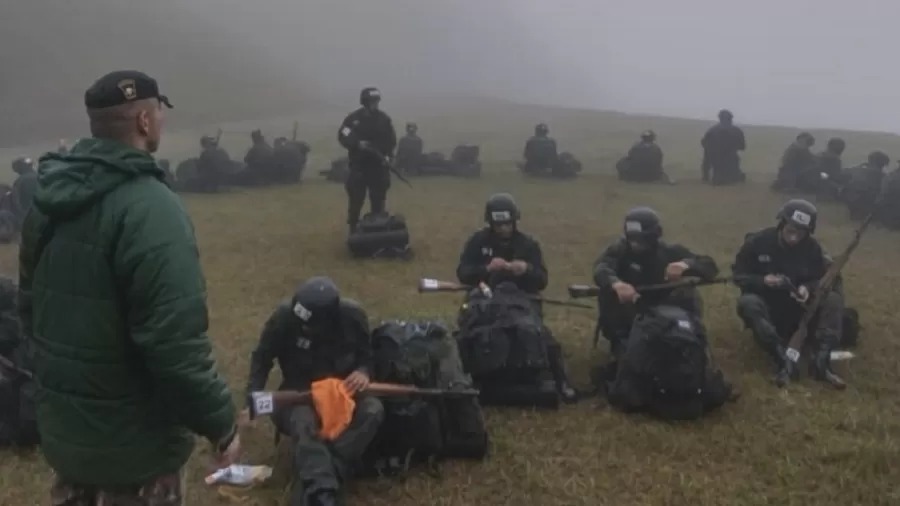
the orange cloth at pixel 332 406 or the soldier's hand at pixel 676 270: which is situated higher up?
the soldier's hand at pixel 676 270

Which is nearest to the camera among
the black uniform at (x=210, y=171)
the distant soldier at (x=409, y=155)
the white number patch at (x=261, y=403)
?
the white number patch at (x=261, y=403)

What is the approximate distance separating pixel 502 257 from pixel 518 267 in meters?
0.44

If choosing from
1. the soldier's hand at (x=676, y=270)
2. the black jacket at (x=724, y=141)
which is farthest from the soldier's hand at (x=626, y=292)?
the black jacket at (x=724, y=141)

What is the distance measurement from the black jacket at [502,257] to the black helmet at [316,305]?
2810mm

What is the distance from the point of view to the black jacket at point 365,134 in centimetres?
1502

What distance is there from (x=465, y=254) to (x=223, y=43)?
6040cm

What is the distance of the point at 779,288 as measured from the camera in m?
9.39

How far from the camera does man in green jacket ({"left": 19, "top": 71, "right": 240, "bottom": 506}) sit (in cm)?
340

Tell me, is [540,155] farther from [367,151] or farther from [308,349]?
[308,349]

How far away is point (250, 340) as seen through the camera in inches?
404

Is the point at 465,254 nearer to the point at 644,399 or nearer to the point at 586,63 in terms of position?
the point at 644,399

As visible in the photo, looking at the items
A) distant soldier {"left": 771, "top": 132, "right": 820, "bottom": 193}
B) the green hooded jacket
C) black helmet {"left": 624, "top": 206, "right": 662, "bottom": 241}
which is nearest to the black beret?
the green hooded jacket

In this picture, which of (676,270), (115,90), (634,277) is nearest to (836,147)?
(634,277)

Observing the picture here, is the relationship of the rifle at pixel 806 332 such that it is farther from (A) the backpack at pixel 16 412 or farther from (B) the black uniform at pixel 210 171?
(B) the black uniform at pixel 210 171
